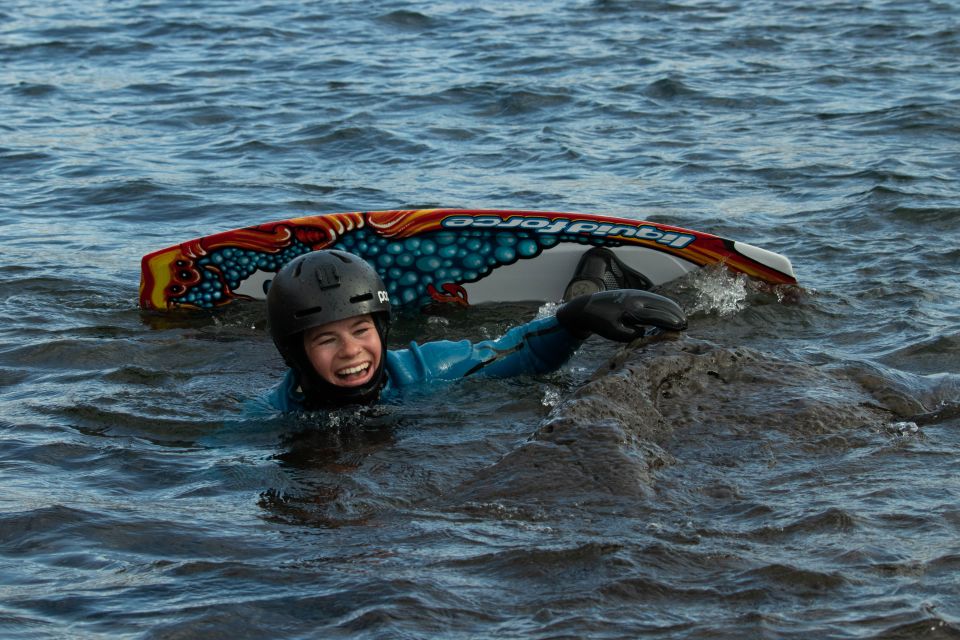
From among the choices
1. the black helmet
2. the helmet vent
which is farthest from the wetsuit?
the helmet vent

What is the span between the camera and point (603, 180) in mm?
10555

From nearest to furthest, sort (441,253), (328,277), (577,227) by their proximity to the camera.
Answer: (328,277), (577,227), (441,253)

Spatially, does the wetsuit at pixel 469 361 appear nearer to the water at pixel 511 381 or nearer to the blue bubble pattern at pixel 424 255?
the water at pixel 511 381

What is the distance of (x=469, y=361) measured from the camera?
6223 mm

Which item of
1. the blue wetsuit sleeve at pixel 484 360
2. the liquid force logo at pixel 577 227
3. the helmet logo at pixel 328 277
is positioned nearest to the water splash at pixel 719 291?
the liquid force logo at pixel 577 227

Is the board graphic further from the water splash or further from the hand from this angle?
the hand

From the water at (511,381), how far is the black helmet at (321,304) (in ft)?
0.59

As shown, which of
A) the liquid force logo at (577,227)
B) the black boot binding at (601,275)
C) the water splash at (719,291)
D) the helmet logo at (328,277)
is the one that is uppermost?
the helmet logo at (328,277)

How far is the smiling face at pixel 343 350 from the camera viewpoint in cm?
582

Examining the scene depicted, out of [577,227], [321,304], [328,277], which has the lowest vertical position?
[577,227]

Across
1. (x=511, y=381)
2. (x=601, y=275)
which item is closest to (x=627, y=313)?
(x=511, y=381)

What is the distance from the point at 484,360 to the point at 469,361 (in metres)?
0.07

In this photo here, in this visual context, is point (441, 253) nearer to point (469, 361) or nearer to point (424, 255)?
point (424, 255)

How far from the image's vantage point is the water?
13.3ft
